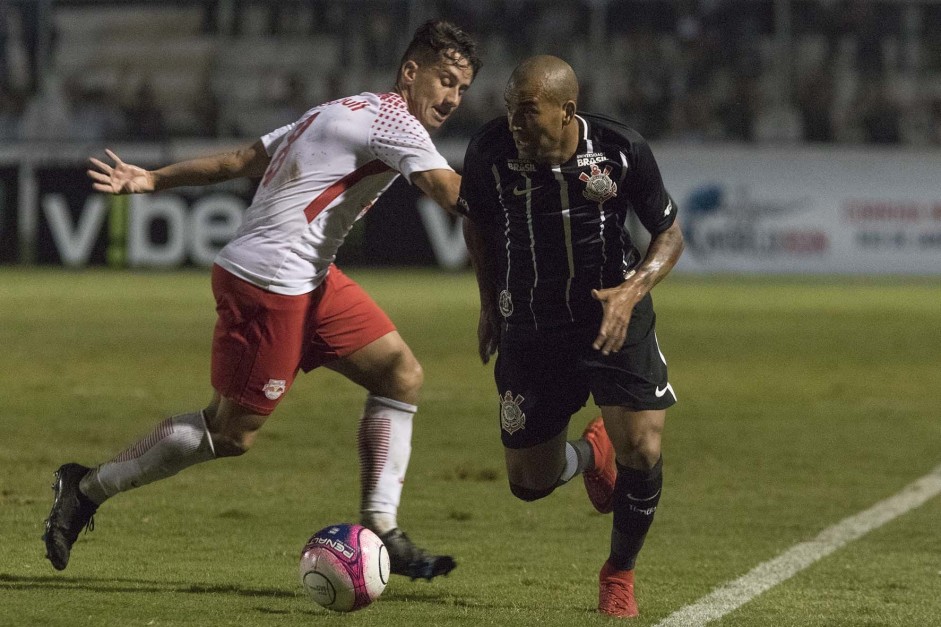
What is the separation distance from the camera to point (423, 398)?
38.5 feet

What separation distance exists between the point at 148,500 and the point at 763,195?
63.4 ft

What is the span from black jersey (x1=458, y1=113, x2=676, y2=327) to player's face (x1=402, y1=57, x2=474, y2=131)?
26 centimetres

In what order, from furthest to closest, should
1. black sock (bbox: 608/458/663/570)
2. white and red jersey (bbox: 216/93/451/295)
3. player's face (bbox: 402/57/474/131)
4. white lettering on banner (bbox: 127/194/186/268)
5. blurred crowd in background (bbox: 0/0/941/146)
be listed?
blurred crowd in background (bbox: 0/0/941/146)
white lettering on banner (bbox: 127/194/186/268)
player's face (bbox: 402/57/474/131)
white and red jersey (bbox: 216/93/451/295)
black sock (bbox: 608/458/663/570)

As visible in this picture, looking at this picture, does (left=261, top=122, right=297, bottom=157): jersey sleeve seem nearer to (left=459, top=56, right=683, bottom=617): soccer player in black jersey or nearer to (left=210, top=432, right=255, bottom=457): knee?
(left=459, top=56, right=683, bottom=617): soccer player in black jersey

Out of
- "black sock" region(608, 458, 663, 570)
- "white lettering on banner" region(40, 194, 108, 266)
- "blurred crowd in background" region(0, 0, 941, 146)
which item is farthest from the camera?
"blurred crowd in background" region(0, 0, 941, 146)

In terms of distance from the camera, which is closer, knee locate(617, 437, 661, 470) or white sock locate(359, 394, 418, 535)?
knee locate(617, 437, 661, 470)

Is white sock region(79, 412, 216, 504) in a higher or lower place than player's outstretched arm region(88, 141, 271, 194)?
lower

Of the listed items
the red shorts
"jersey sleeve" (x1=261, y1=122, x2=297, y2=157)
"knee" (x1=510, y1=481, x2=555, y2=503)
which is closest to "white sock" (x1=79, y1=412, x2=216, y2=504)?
the red shorts

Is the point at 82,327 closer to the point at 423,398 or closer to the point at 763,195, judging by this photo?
the point at 423,398

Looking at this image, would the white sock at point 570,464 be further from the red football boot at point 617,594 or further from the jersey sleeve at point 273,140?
the jersey sleeve at point 273,140

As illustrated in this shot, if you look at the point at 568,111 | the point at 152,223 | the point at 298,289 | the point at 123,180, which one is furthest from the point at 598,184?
the point at 152,223

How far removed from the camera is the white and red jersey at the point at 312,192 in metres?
5.55

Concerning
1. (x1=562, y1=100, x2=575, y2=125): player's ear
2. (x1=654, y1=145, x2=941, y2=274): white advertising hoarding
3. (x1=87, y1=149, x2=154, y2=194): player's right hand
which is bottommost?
(x1=654, y1=145, x2=941, y2=274): white advertising hoarding

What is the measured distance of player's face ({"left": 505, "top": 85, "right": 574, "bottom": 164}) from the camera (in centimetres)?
512
